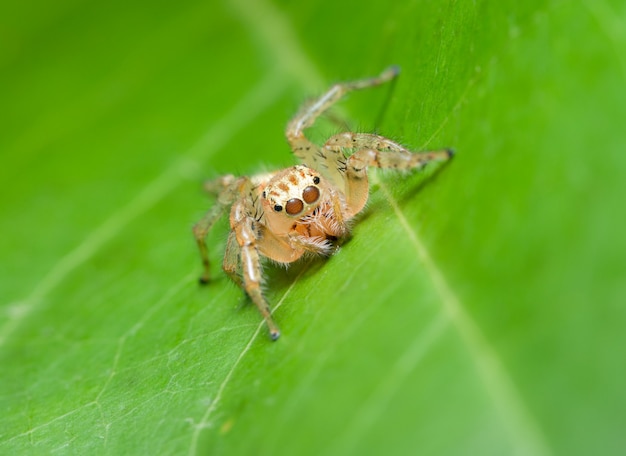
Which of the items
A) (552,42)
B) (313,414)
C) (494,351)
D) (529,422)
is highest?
(552,42)

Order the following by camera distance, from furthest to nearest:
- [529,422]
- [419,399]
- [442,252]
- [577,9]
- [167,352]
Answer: [167,352] < [442,252] < [577,9] < [419,399] < [529,422]

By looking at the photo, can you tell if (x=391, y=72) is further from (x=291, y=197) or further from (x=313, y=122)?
(x=291, y=197)

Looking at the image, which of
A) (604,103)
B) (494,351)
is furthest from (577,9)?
(494,351)

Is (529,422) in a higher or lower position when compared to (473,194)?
lower

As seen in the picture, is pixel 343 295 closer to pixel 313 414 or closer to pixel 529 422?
pixel 313 414

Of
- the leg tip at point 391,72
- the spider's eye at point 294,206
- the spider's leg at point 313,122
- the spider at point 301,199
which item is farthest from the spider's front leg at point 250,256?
the leg tip at point 391,72

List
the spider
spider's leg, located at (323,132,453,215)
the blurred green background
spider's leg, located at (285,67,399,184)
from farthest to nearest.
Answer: spider's leg, located at (285,67,399,184) < the spider < spider's leg, located at (323,132,453,215) < the blurred green background

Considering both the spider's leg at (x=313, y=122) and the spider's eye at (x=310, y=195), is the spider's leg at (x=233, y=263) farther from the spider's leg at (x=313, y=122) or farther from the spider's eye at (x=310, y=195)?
the spider's leg at (x=313, y=122)

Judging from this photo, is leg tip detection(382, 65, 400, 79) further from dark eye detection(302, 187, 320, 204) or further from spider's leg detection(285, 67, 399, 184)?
dark eye detection(302, 187, 320, 204)

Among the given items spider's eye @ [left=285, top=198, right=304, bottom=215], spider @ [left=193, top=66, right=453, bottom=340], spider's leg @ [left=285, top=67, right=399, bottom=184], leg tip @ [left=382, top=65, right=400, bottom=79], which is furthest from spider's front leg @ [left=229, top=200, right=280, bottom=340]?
leg tip @ [left=382, top=65, right=400, bottom=79]
